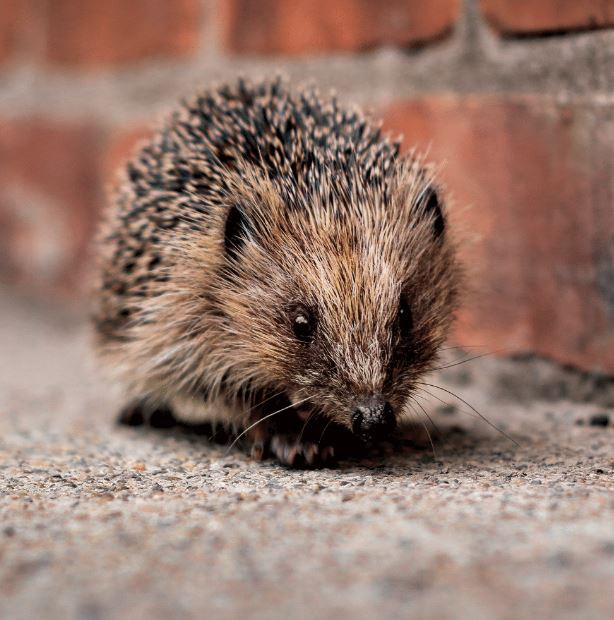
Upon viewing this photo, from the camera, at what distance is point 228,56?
326cm

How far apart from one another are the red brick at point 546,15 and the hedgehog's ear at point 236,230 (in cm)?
89

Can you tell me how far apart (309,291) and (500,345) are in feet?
2.69

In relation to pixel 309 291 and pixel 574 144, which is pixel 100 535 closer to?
pixel 309 291

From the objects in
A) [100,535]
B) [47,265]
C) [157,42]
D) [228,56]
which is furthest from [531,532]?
[47,265]

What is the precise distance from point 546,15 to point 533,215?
50cm

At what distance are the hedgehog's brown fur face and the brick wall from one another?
0.85 feet

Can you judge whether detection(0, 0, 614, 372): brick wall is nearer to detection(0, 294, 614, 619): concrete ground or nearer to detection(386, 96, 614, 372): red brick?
detection(386, 96, 614, 372): red brick

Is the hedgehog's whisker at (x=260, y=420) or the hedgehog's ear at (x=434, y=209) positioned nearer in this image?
the hedgehog's whisker at (x=260, y=420)

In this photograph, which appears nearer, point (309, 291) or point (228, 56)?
point (309, 291)

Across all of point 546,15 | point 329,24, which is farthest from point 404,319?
point 329,24

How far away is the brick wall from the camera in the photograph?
226 cm

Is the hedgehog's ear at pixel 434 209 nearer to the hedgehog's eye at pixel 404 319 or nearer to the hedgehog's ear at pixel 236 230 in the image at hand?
the hedgehog's eye at pixel 404 319

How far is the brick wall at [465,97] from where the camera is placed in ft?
7.40

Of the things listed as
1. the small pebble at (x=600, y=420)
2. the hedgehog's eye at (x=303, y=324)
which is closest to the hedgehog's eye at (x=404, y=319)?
the hedgehog's eye at (x=303, y=324)
